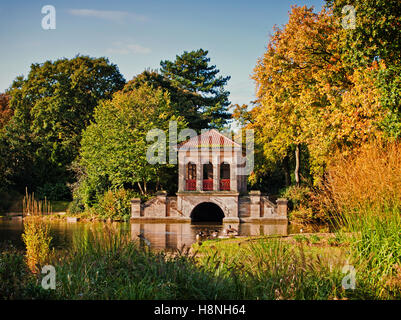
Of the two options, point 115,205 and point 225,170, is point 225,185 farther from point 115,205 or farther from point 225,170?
point 115,205

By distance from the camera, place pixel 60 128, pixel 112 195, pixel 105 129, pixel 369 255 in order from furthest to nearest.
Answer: pixel 60 128 → pixel 105 129 → pixel 112 195 → pixel 369 255

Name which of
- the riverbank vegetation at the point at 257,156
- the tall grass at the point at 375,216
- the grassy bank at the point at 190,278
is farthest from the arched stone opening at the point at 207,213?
the grassy bank at the point at 190,278

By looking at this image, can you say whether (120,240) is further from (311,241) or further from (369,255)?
(311,241)

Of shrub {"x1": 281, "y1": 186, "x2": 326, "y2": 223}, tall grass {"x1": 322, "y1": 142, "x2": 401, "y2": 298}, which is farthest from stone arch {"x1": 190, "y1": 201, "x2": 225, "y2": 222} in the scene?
tall grass {"x1": 322, "y1": 142, "x2": 401, "y2": 298}

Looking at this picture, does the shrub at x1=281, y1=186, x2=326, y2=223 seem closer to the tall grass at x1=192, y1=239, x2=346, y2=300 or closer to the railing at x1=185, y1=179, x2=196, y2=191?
the railing at x1=185, y1=179, x2=196, y2=191

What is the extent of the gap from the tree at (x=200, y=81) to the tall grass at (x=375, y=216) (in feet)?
111

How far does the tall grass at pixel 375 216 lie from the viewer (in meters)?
6.29

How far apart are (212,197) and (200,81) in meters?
19.1

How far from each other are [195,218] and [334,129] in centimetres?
1709

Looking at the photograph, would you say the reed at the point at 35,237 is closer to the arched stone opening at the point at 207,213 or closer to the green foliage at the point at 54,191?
the arched stone opening at the point at 207,213

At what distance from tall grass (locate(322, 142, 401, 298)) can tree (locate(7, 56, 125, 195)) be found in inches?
1200

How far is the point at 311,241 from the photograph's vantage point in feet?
37.2

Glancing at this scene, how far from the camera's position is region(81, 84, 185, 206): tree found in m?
29.0
